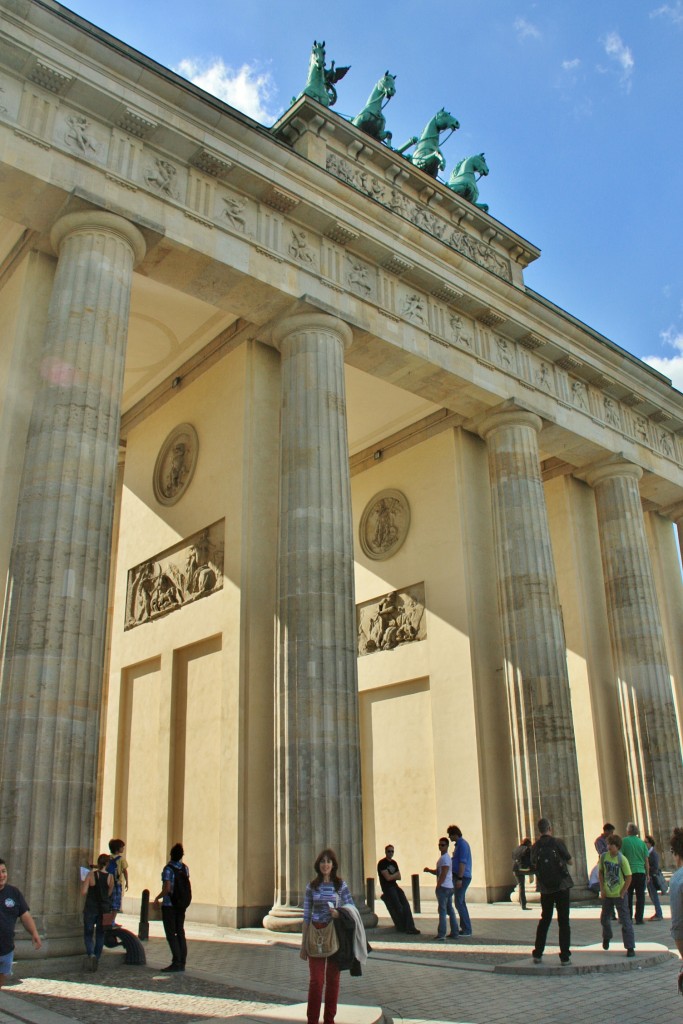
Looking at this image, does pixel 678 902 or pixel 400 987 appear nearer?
pixel 678 902

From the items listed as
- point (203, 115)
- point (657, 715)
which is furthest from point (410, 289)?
point (657, 715)

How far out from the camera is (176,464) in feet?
60.0

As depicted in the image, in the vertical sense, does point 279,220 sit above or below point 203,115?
below

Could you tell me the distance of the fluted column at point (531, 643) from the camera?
1678cm

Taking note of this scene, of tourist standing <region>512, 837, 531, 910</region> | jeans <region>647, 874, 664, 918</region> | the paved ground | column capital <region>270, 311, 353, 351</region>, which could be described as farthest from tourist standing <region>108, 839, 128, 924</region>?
column capital <region>270, 311, 353, 351</region>

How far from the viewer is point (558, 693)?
17.4 m

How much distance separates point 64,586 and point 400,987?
619 centimetres

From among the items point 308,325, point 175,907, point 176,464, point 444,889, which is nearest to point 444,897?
point 444,889

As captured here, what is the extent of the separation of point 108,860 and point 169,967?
4.65 feet

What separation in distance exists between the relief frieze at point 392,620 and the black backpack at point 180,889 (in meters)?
11.5

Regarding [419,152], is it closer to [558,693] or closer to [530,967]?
[558,693]

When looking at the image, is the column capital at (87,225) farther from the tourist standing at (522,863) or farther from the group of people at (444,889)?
the tourist standing at (522,863)

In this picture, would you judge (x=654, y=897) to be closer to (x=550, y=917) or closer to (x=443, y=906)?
(x=443, y=906)

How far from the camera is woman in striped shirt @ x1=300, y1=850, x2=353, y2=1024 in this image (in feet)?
20.5
